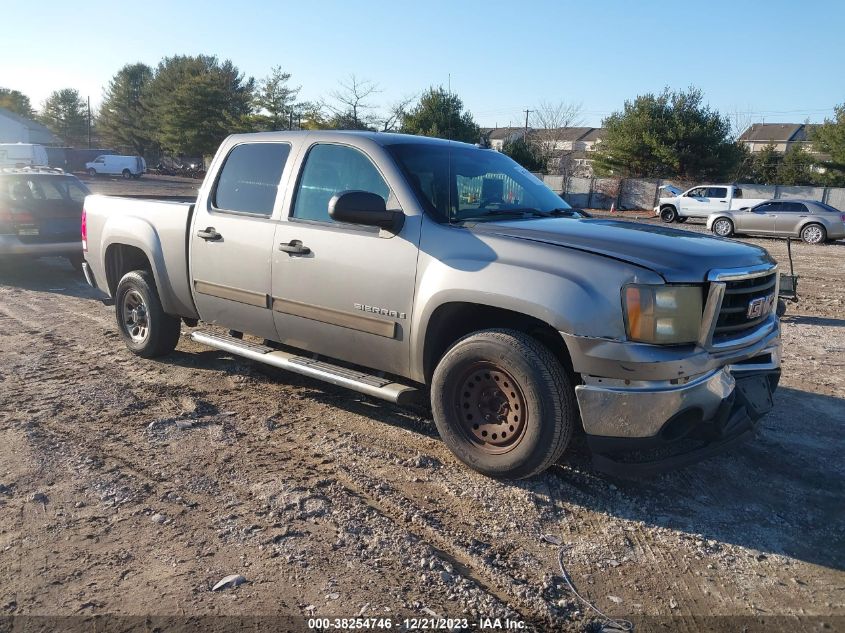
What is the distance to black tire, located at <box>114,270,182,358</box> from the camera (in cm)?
609

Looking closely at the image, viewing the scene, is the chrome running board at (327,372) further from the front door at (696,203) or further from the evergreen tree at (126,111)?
the evergreen tree at (126,111)

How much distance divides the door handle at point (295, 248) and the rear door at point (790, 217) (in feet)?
69.3

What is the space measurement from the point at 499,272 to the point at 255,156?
8.18 ft

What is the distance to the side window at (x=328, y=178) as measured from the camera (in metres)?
4.55

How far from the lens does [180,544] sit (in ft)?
10.7

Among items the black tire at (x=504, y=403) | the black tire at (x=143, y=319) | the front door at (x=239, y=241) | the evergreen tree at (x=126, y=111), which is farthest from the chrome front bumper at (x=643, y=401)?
the evergreen tree at (x=126, y=111)

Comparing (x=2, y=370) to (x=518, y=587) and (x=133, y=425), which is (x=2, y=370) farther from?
(x=518, y=587)

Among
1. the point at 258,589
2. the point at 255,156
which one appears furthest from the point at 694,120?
the point at 258,589

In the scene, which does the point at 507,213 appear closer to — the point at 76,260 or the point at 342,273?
the point at 342,273

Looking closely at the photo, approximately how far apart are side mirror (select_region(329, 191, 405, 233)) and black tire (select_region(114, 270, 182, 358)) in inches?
108

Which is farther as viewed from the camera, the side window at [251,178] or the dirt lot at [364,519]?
the side window at [251,178]

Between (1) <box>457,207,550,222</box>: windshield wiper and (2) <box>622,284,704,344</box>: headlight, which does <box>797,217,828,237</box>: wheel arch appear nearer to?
(1) <box>457,207,550,222</box>: windshield wiper

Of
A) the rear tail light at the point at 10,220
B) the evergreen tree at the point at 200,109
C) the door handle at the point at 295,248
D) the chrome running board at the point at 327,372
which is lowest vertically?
the chrome running board at the point at 327,372

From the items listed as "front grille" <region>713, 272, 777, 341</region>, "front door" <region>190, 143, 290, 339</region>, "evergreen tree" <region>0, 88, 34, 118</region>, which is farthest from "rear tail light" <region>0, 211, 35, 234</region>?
"evergreen tree" <region>0, 88, 34, 118</region>
